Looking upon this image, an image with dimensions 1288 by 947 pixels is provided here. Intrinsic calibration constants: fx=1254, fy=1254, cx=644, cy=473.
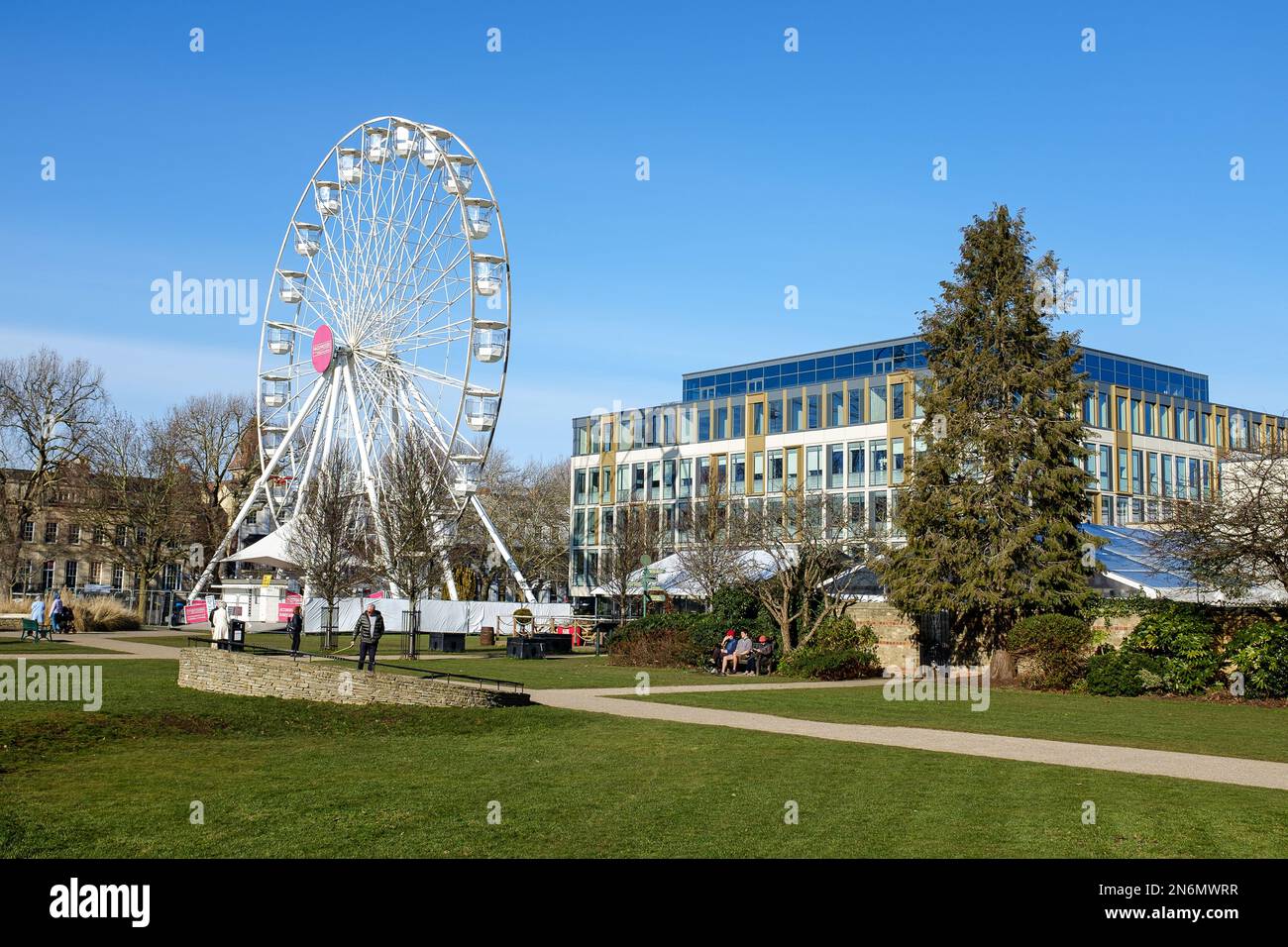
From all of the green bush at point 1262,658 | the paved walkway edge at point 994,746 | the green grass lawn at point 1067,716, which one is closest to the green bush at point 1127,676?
the green grass lawn at point 1067,716

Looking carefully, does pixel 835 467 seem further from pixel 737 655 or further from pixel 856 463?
pixel 737 655

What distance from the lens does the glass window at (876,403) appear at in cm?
7500

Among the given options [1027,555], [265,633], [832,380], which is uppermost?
[832,380]

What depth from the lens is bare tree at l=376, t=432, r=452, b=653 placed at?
41500 mm

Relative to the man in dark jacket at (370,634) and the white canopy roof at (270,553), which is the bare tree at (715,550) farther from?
the white canopy roof at (270,553)

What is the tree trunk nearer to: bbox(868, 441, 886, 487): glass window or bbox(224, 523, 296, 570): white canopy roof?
bbox(224, 523, 296, 570): white canopy roof

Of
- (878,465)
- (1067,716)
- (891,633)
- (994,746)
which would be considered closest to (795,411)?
(878,465)

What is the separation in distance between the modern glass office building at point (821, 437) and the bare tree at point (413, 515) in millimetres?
22858

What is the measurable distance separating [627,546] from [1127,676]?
135ft

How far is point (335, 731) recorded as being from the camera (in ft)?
59.9
